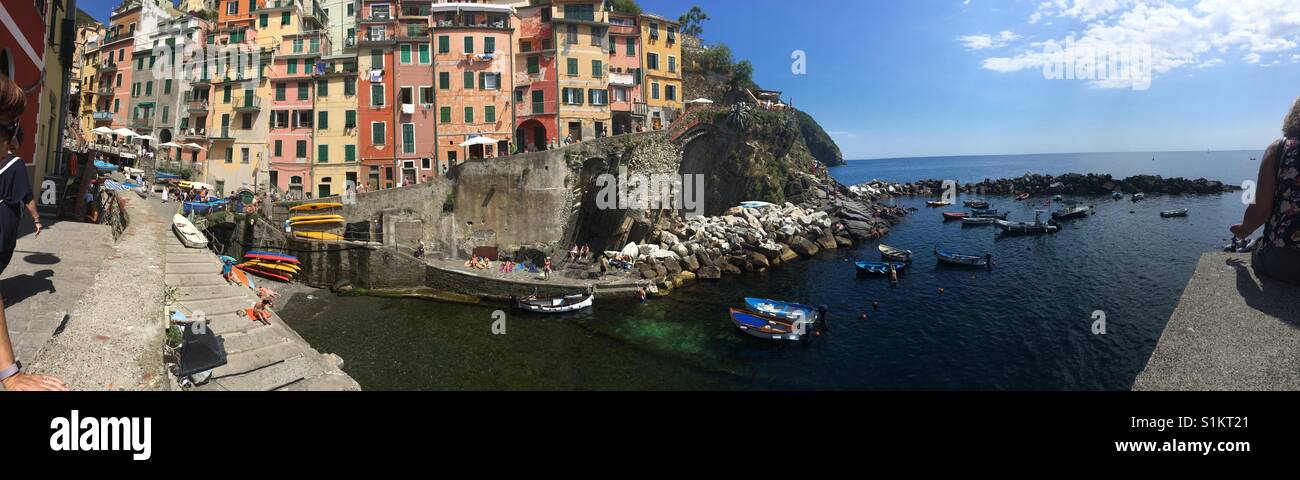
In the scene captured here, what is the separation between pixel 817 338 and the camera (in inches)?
1089

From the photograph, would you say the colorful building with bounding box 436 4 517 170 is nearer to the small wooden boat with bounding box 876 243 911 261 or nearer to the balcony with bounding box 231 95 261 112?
the balcony with bounding box 231 95 261 112

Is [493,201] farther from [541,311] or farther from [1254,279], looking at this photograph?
[1254,279]

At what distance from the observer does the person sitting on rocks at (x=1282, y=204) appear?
14.9ft

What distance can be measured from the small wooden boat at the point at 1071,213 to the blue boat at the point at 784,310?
53029 millimetres

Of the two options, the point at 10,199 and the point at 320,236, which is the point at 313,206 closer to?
the point at 320,236

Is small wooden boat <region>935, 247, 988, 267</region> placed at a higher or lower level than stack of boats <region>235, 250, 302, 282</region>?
lower

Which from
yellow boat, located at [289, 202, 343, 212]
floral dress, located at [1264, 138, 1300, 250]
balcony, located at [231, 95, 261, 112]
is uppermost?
balcony, located at [231, 95, 261, 112]

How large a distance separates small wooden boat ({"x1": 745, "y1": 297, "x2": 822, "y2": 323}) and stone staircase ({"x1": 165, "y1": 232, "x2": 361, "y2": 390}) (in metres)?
20.5

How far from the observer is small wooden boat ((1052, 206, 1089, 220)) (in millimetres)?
63881

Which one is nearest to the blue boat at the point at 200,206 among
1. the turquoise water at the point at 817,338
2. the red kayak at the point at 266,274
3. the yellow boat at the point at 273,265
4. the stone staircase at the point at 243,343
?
the yellow boat at the point at 273,265

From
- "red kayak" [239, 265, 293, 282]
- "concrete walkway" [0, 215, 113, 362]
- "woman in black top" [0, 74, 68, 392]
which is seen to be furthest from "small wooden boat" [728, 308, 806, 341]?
"red kayak" [239, 265, 293, 282]

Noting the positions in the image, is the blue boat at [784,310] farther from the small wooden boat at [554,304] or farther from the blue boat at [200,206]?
the blue boat at [200,206]
